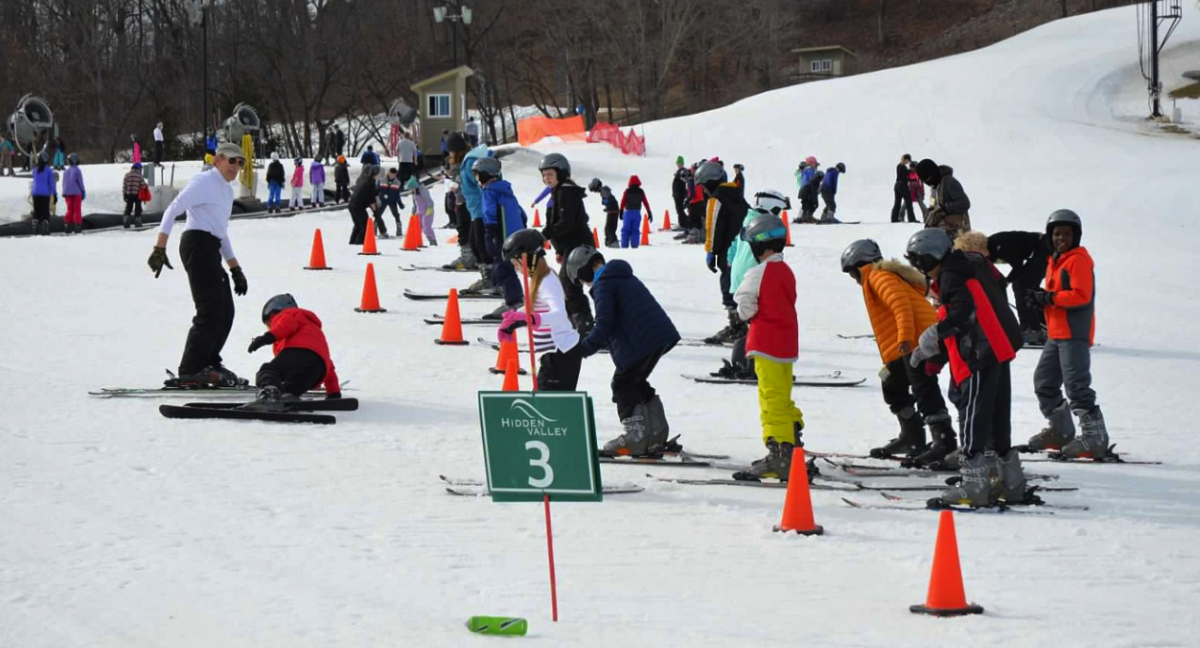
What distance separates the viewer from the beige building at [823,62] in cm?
8225

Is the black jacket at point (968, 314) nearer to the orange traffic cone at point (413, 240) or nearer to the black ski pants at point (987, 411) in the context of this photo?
the black ski pants at point (987, 411)

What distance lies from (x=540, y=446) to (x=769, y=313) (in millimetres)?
2855

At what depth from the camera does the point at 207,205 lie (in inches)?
452

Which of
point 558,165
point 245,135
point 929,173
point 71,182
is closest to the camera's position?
point 929,173

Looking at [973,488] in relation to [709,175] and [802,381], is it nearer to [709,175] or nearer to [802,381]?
[802,381]

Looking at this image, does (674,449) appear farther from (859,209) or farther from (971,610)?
(859,209)

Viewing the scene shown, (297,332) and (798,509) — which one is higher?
(297,332)

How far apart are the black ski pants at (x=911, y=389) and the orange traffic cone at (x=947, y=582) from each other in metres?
2.93

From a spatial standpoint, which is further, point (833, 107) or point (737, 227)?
point (833, 107)

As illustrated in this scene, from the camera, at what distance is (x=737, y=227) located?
1407 centimetres

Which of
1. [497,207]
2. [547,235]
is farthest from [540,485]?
[497,207]

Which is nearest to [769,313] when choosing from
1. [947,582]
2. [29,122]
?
[947,582]

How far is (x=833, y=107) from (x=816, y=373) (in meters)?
45.0

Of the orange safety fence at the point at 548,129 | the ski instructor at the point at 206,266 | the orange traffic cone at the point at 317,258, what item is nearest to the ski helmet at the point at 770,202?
the ski instructor at the point at 206,266
